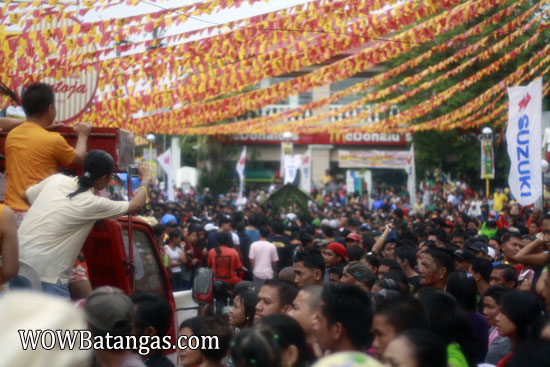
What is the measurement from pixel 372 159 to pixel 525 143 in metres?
28.7

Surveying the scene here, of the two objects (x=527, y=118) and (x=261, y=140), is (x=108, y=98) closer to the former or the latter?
(x=527, y=118)

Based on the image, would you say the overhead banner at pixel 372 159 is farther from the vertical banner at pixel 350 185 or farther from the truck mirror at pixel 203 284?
the truck mirror at pixel 203 284

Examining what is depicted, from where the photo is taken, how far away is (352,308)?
399 cm

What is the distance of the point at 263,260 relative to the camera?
1088cm

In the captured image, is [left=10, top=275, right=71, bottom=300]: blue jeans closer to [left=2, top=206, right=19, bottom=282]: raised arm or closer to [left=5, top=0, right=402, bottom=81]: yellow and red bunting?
[left=2, top=206, right=19, bottom=282]: raised arm

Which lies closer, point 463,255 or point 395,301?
point 395,301

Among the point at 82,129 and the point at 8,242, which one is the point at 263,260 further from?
the point at 8,242

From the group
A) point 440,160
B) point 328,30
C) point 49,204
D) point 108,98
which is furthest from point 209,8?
point 440,160

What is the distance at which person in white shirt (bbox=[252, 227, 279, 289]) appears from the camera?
10.8 metres

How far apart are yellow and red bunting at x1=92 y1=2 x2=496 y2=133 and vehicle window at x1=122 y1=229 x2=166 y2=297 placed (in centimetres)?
683

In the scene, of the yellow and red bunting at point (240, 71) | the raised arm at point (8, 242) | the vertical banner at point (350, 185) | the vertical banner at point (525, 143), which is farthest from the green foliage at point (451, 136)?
the raised arm at point (8, 242)

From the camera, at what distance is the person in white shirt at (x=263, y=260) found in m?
10.8

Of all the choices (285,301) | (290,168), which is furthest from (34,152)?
(290,168)

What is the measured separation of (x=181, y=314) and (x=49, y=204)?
275cm
